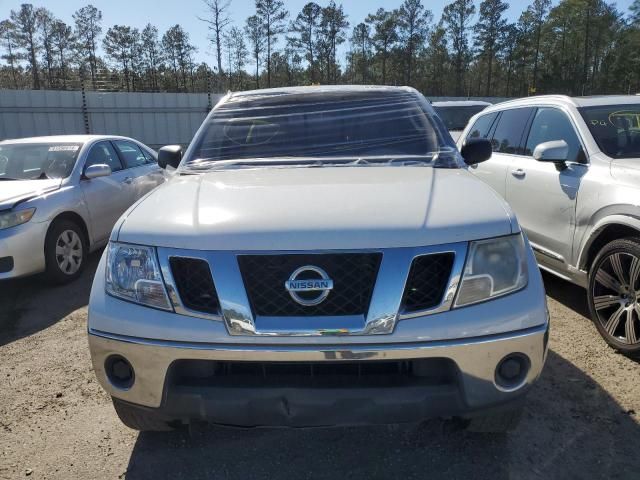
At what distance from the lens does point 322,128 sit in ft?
10.8

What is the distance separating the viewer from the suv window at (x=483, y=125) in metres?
5.52

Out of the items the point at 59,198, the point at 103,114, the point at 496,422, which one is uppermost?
the point at 103,114

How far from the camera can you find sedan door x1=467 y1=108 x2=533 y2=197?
4.86 m

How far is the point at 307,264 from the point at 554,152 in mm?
2829

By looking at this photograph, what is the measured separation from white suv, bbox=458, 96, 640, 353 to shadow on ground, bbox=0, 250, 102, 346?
3743 millimetres

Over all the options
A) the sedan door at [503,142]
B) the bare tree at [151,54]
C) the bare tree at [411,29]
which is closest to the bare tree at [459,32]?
the bare tree at [411,29]

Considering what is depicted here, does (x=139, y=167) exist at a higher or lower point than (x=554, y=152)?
lower

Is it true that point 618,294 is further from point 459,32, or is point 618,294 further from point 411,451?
point 459,32

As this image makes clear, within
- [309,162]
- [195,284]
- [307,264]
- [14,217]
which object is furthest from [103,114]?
[307,264]

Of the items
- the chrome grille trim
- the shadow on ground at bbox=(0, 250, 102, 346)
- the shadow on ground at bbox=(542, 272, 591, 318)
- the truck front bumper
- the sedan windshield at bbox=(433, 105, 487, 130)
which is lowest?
the shadow on ground at bbox=(0, 250, 102, 346)

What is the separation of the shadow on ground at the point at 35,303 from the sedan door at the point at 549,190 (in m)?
4.10

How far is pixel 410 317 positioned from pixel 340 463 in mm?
908

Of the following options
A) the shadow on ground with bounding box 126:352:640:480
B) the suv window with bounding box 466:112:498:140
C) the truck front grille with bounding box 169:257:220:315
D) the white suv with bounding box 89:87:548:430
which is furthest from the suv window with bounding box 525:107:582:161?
the truck front grille with bounding box 169:257:220:315

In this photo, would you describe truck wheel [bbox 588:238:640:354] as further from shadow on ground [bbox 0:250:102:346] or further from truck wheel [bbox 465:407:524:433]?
shadow on ground [bbox 0:250:102:346]
